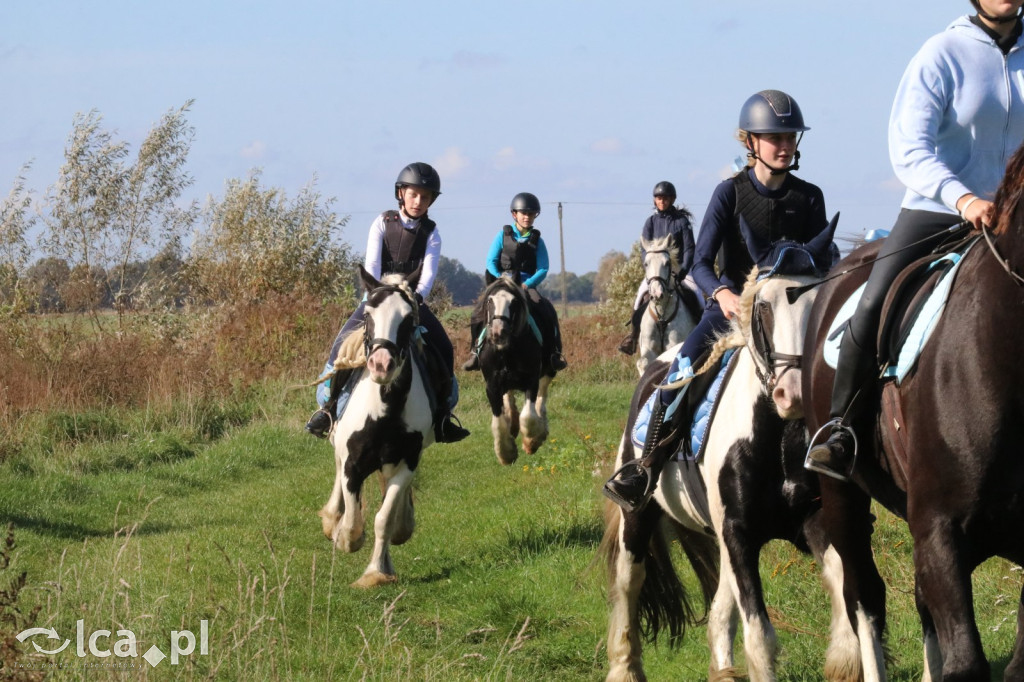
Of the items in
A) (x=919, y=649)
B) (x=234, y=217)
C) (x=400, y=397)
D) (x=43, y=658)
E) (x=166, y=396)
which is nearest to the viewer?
(x=43, y=658)

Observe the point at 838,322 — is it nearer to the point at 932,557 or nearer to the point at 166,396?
the point at 932,557

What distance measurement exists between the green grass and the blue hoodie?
2.68m

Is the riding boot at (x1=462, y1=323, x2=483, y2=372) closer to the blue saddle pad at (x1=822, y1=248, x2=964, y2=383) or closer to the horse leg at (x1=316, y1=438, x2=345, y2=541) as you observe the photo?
the horse leg at (x1=316, y1=438, x2=345, y2=541)

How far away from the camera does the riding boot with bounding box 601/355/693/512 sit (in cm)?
652

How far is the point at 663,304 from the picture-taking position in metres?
18.1

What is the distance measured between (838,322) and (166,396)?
13.5 m

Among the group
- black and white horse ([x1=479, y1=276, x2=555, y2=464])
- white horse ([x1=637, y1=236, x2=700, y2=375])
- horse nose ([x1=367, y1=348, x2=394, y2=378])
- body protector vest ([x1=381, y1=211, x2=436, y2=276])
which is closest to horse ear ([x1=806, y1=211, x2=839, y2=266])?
horse nose ([x1=367, y1=348, x2=394, y2=378])

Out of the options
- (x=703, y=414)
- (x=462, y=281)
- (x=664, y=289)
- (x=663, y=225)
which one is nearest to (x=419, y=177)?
(x=703, y=414)

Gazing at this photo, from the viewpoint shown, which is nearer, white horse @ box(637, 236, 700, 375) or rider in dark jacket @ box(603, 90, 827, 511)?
rider in dark jacket @ box(603, 90, 827, 511)

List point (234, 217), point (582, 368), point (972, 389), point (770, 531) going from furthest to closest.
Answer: point (234, 217)
point (582, 368)
point (770, 531)
point (972, 389)

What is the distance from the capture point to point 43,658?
4.51 meters

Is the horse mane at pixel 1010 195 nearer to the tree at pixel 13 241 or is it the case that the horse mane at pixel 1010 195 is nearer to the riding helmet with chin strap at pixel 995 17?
the riding helmet with chin strap at pixel 995 17

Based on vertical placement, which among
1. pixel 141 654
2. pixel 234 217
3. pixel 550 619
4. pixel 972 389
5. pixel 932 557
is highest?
pixel 234 217

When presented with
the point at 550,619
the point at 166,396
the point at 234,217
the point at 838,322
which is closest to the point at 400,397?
the point at 550,619
